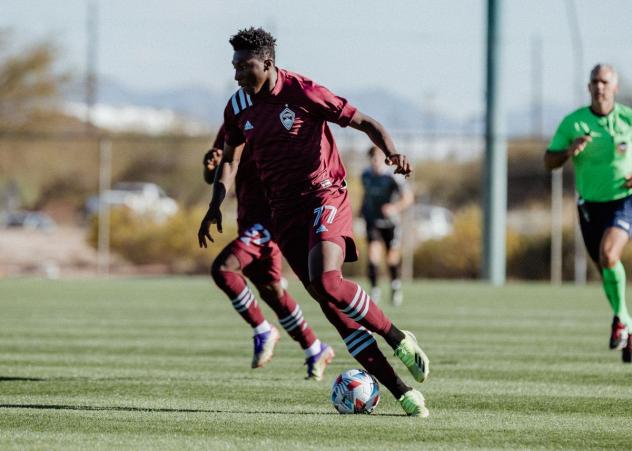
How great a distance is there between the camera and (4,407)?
750cm

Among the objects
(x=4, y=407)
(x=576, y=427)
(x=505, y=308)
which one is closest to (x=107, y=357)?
(x=4, y=407)

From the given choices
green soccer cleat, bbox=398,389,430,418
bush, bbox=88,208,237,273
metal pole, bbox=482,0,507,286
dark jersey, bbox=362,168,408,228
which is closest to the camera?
green soccer cleat, bbox=398,389,430,418

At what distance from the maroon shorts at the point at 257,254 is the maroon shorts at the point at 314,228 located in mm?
1880

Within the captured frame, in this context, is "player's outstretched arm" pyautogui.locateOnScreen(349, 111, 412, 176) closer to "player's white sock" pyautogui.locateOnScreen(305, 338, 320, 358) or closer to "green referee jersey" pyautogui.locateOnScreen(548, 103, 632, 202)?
"player's white sock" pyautogui.locateOnScreen(305, 338, 320, 358)

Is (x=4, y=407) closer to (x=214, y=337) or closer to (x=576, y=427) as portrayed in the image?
(x=576, y=427)

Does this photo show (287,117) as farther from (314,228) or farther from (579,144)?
(579,144)

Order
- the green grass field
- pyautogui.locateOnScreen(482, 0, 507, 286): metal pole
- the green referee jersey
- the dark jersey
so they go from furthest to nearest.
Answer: pyautogui.locateOnScreen(482, 0, 507, 286): metal pole, the dark jersey, the green referee jersey, the green grass field

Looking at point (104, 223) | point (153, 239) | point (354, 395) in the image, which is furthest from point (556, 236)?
point (354, 395)

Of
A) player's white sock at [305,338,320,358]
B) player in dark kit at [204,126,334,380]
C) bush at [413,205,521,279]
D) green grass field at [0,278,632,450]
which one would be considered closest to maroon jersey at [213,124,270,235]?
player in dark kit at [204,126,334,380]

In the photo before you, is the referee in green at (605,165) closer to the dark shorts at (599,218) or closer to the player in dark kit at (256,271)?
the dark shorts at (599,218)

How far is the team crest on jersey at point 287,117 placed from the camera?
7.53m

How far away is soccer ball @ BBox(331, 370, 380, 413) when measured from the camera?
726 centimetres

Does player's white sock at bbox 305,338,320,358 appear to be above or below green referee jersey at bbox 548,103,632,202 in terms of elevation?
below

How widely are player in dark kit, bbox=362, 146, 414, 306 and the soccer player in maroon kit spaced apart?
11414mm
